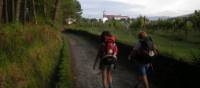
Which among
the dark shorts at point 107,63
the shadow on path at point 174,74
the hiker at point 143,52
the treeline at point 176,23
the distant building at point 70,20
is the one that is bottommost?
the distant building at point 70,20

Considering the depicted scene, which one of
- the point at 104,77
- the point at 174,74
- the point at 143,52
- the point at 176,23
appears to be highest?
the point at 143,52

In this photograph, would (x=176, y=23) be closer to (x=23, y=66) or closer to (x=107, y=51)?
(x=23, y=66)

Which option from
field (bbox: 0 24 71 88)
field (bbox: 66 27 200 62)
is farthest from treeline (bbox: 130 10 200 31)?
field (bbox: 0 24 71 88)

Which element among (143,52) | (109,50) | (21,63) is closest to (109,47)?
(109,50)

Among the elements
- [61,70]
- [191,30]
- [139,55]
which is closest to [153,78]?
[61,70]

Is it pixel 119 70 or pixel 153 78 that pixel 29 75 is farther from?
pixel 119 70

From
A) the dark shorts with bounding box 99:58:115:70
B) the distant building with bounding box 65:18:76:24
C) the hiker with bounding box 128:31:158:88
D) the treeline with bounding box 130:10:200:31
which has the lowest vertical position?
the distant building with bounding box 65:18:76:24

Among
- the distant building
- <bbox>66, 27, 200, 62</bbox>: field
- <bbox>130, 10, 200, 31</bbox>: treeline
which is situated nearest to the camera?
<bbox>66, 27, 200, 62</bbox>: field

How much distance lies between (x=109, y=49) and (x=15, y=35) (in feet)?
18.9

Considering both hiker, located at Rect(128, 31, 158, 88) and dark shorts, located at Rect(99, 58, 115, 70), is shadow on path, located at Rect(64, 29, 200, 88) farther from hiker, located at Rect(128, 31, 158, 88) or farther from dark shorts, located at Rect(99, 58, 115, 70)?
dark shorts, located at Rect(99, 58, 115, 70)

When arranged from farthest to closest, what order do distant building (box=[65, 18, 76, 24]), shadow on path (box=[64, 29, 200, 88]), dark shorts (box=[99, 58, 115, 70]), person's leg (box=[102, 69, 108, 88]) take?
distant building (box=[65, 18, 76, 24]) → shadow on path (box=[64, 29, 200, 88]) → person's leg (box=[102, 69, 108, 88]) → dark shorts (box=[99, 58, 115, 70])

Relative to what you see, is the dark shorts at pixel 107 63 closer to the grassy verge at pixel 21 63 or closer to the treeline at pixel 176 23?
the grassy verge at pixel 21 63

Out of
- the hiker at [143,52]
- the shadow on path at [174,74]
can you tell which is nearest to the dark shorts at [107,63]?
the hiker at [143,52]

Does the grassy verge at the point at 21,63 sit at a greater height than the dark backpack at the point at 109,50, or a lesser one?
lesser
